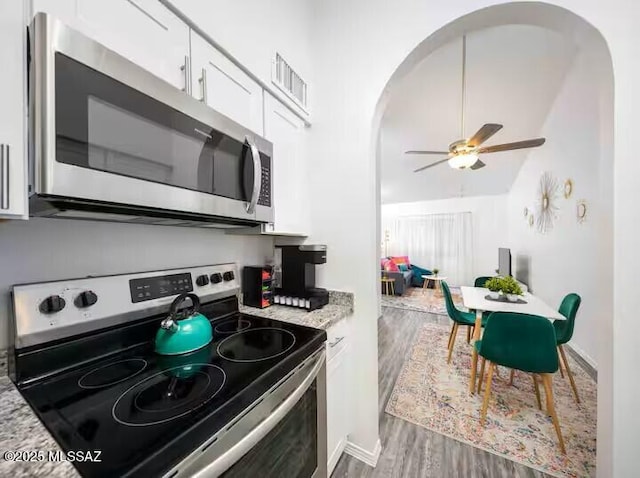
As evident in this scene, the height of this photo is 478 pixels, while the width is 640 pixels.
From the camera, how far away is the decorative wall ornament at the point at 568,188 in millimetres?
2989

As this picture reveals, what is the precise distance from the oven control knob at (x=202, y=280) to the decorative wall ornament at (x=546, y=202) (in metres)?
4.42

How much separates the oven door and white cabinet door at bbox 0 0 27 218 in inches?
24.9

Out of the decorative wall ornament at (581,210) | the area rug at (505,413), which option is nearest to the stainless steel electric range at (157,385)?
the area rug at (505,413)

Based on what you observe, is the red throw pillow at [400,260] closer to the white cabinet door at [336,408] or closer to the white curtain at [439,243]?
the white curtain at [439,243]

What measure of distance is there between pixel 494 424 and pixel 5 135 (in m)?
2.68

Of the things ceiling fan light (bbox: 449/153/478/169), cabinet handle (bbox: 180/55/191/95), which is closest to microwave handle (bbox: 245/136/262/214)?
cabinet handle (bbox: 180/55/191/95)

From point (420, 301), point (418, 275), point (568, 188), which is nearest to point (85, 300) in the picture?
point (568, 188)

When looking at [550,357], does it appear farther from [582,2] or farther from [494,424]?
[582,2]

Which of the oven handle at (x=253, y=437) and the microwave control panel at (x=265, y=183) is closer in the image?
the oven handle at (x=253, y=437)

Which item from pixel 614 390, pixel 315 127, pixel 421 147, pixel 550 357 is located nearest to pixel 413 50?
pixel 315 127

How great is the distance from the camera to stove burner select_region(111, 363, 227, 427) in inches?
22.1

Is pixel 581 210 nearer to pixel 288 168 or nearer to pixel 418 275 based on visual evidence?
pixel 288 168

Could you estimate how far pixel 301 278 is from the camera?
1401 millimetres

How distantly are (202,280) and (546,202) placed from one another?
188 inches
